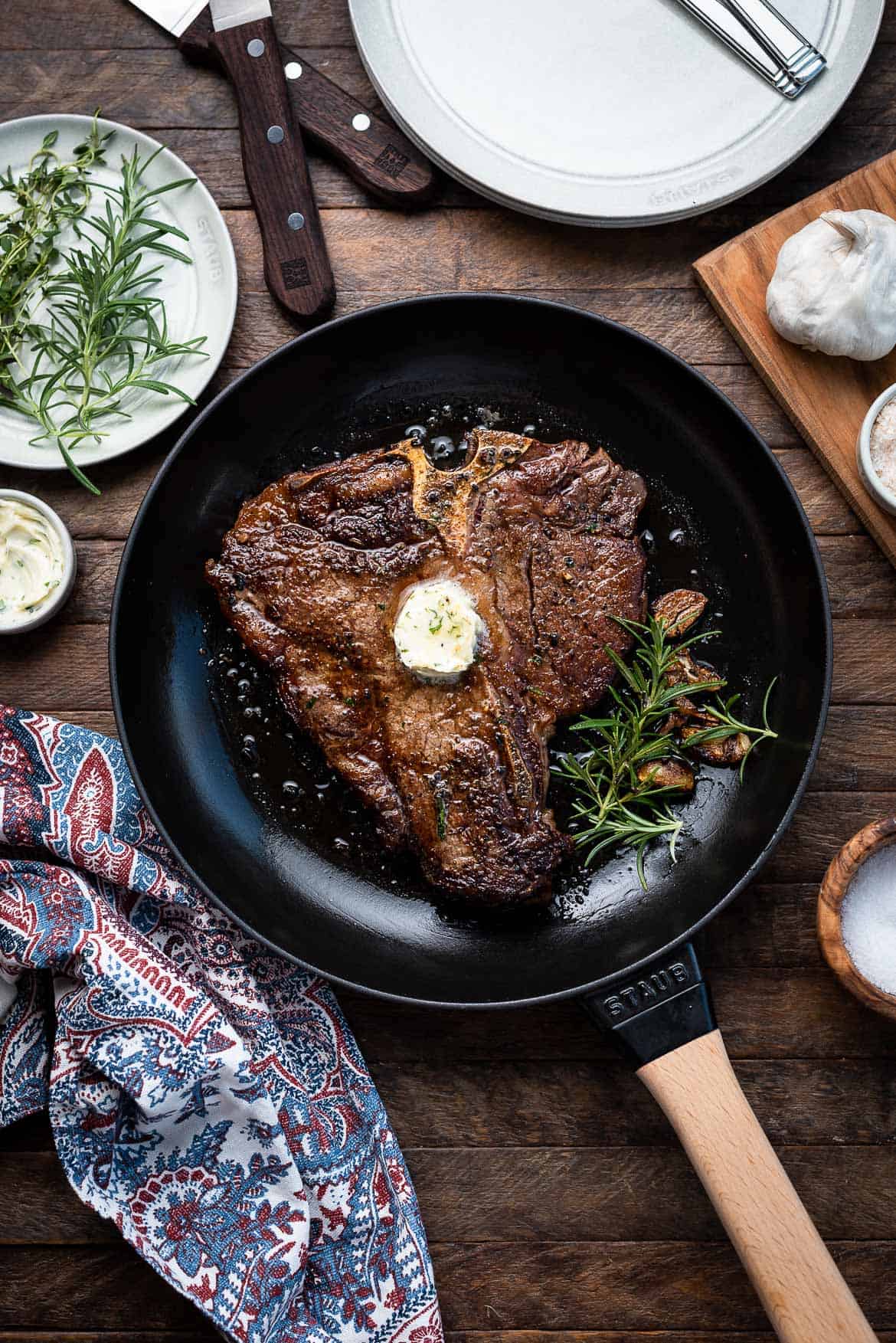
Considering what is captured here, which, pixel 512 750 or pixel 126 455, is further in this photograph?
pixel 126 455

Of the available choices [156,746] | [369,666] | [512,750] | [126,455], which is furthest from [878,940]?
[126,455]

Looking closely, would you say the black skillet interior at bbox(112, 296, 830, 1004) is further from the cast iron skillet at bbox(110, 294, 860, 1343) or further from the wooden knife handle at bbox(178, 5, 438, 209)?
the wooden knife handle at bbox(178, 5, 438, 209)

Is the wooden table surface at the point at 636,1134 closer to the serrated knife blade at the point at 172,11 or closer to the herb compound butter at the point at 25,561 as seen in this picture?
the herb compound butter at the point at 25,561

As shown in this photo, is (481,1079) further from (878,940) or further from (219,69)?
(219,69)

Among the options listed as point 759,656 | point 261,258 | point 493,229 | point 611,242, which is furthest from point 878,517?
point 261,258

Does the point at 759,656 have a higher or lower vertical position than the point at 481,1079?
higher

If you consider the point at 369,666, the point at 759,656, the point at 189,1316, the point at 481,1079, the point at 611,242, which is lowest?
the point at 189,1316

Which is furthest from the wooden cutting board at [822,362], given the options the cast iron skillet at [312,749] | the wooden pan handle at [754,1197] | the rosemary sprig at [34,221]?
the rosemary sprig at [34,221]

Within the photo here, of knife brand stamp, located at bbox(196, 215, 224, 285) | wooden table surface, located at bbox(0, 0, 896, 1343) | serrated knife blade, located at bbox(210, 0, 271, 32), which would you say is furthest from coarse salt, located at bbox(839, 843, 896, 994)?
serrated knife blade, located at bbox(210, 0, 271, 32)
